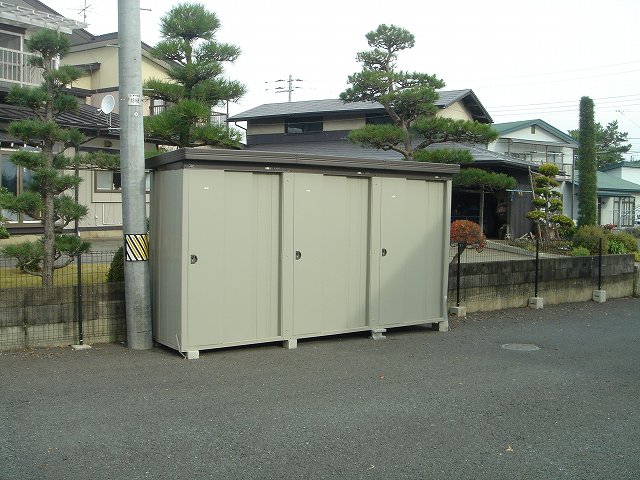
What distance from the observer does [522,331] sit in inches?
464

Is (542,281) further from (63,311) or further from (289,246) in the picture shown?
(63,311)

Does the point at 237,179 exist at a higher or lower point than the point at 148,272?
higher

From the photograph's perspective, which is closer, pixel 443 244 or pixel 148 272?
pixel 148 272

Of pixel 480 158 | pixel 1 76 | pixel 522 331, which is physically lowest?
pixel 522 331

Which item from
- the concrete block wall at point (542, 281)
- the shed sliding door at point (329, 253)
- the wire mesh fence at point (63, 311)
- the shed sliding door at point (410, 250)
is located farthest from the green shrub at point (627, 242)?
the wire mesh fence at point (63, 311)

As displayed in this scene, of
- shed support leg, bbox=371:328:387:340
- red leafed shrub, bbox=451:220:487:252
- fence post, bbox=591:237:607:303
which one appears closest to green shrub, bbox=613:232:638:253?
fence post, bbox=591:237:607:303

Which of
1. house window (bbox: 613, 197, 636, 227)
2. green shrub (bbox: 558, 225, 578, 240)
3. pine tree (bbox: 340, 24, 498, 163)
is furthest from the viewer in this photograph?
house window (bbox: 613, 197, 636, 227)

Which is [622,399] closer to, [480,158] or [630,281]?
[630,281]

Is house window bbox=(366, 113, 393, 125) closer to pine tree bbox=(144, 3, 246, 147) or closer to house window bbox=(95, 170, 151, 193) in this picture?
house window bbox=(95, 170, 151, 193)

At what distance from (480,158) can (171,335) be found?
19.8 meters

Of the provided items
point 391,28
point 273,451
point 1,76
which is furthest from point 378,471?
point 1,76

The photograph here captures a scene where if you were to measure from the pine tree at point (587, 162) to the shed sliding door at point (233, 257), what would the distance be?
20.8 meters

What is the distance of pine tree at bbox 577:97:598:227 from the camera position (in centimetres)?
2667

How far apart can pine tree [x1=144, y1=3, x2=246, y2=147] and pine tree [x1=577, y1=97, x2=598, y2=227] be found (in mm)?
18696
